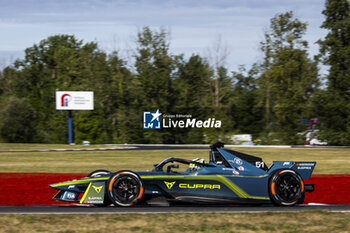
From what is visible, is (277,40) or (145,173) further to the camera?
(277,40)

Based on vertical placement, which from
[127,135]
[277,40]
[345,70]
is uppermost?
[277,40]

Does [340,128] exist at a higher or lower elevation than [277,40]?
lower

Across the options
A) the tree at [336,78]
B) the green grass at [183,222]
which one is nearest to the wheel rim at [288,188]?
the green grass at [183,222]

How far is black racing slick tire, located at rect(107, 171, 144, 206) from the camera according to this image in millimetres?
8391

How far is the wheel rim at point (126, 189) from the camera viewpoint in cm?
842

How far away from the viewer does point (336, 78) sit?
46125mm

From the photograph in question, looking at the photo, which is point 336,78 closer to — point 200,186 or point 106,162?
point 106,162

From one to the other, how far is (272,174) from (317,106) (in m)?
39.8

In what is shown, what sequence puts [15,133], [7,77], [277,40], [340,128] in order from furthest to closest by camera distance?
[7,77], [15,133], [277,40], [340,128]

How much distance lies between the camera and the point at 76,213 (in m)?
7.89

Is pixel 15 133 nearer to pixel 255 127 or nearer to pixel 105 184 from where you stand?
pixel 255 127

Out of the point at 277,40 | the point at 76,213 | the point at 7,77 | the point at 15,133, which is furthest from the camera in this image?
the point at 7,77

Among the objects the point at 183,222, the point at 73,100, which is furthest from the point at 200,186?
the point at 73,100

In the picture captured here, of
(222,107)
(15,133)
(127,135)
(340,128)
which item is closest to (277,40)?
(222,107)
